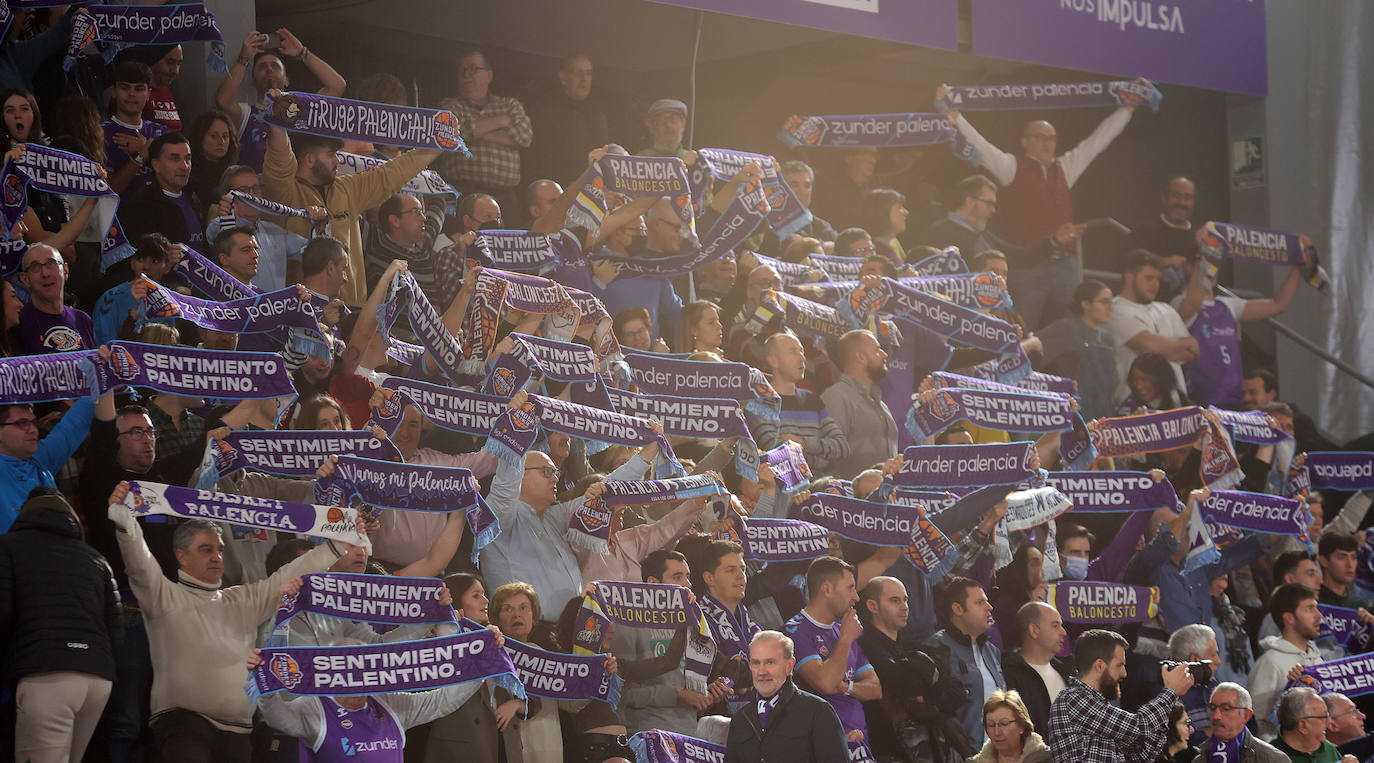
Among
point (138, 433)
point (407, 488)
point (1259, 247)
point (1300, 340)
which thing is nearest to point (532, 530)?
point (407, 488)

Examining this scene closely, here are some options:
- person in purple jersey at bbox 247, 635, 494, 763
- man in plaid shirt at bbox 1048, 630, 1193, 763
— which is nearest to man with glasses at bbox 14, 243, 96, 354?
person in purple jersey at bbox 247, 635, 494, 763

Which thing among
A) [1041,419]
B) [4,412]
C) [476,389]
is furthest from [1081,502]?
[4,412]

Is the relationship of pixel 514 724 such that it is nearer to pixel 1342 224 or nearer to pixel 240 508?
pixel 240 508

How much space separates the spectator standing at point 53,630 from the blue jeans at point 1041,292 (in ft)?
25.1

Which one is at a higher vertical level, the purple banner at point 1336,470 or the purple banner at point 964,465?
the purple banner at point 964,465

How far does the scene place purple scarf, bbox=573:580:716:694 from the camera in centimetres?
766

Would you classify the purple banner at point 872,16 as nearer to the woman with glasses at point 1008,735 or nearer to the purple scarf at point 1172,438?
the purple scarf at point 1172,438

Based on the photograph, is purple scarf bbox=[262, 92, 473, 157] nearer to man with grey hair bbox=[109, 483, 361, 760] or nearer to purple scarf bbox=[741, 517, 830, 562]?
purple scarf bbox=[741, 517, 830, 562]

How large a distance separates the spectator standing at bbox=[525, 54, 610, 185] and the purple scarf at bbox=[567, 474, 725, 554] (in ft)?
11.6

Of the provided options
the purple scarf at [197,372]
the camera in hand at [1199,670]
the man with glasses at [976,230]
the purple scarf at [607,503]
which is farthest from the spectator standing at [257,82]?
the camera in hand at [1199,670]

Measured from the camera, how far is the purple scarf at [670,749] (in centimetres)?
734

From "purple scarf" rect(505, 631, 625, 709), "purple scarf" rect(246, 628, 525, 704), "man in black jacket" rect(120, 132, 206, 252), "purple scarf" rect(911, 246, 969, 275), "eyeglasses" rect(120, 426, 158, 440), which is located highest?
"man in black jacket" rect(120, 132, 206, 252)

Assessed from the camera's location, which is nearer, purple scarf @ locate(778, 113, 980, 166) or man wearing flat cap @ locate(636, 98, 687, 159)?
man wearing flat cap @ locate(636, 98, 687, 159)

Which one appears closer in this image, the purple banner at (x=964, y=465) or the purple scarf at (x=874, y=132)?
the purple banner at (x=964, y=465)
